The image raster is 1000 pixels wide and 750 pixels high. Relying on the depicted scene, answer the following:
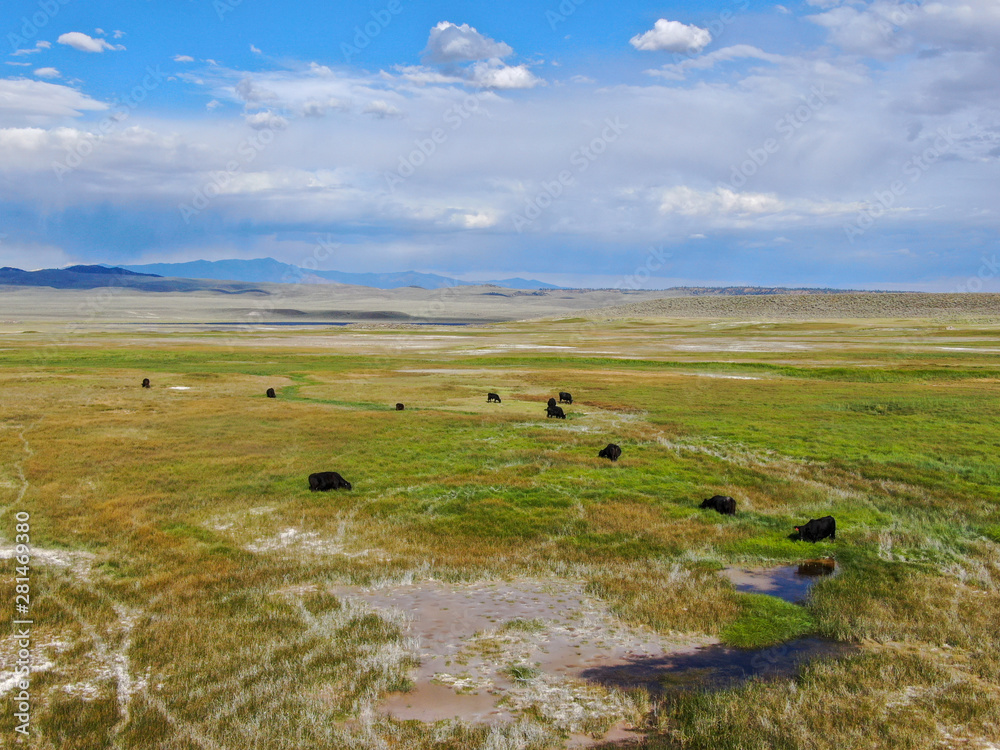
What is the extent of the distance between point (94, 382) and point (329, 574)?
44.4 metres

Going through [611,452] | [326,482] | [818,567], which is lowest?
[818,567]

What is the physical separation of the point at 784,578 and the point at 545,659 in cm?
652

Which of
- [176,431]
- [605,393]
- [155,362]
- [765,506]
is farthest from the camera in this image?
[155,362]

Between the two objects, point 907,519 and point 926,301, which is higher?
point 926,301

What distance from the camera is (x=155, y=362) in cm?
7069

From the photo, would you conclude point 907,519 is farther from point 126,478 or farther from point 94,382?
point 94,382

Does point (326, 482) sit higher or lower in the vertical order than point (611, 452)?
lower

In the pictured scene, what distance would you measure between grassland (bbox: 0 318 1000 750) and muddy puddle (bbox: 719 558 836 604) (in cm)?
44

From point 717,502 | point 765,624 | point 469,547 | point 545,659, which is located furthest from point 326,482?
point 765,624

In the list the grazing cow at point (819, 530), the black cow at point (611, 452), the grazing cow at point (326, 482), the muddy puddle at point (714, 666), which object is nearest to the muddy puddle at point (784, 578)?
the grazing cow at point (819, 530)

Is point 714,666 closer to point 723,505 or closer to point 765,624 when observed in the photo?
point 765,624

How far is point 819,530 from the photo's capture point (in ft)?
55.6

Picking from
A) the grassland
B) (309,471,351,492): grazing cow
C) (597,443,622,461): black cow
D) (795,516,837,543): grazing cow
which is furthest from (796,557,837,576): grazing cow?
(309,471,351,492): grazing cow

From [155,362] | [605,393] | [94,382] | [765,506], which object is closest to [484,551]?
[765,506]
